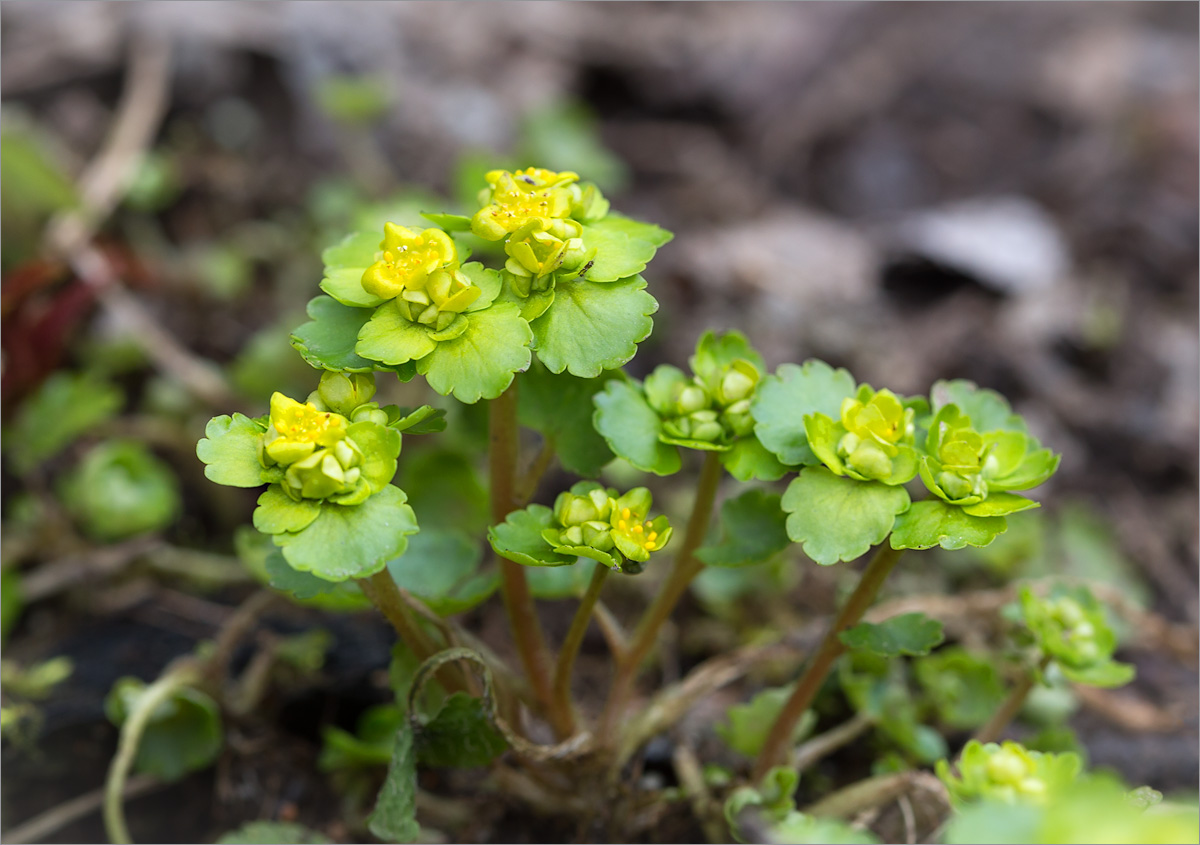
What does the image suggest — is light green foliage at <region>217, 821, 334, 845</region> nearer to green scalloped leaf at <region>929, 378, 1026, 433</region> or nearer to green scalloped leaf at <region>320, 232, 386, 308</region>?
green scalloped leaf at <region>320, 232, 386, 308</region>

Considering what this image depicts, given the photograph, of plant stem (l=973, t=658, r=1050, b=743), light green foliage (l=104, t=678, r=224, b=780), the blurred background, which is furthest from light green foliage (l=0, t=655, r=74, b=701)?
plant stem (l=973, t=658, r=1050, b=743)

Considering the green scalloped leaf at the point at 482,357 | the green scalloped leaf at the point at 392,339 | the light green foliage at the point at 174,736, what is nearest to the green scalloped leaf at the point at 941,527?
the green scalloped leaf at the point at 482,357

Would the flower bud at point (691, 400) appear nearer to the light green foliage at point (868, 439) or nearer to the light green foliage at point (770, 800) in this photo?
the light green foliage at point (868, 439)

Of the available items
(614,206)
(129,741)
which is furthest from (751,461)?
(614,206)

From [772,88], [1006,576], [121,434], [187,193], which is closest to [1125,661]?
[1006,576]

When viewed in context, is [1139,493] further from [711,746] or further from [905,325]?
[711,746]
